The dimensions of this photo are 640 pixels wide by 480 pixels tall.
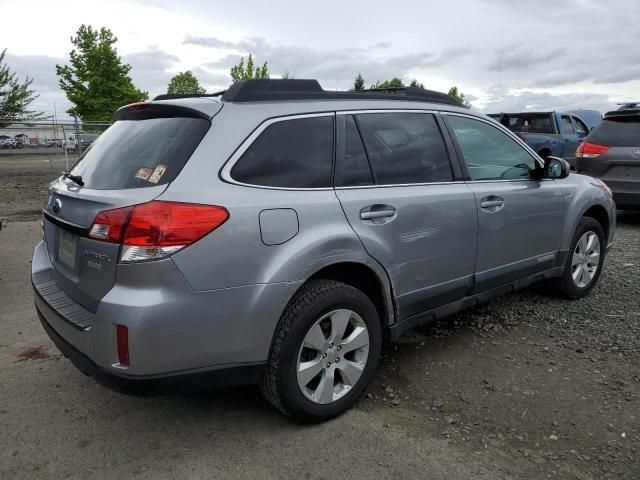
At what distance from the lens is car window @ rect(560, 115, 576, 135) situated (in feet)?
43.8

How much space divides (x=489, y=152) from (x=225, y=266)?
2383 millimetres

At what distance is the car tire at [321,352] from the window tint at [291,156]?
1.79 ft

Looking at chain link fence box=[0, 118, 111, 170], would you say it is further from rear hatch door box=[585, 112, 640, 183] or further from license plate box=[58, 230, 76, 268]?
license plate box=[58, 230, 76, 268]

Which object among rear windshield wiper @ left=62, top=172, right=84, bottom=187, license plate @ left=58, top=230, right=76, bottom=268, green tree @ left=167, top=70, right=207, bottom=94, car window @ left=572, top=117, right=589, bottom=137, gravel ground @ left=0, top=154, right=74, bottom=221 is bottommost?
gravel ground @ left=0, top=154, right=74, bottom=221

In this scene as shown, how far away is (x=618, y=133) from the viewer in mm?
7848

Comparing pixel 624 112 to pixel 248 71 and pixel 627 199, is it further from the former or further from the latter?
pixel 248 71

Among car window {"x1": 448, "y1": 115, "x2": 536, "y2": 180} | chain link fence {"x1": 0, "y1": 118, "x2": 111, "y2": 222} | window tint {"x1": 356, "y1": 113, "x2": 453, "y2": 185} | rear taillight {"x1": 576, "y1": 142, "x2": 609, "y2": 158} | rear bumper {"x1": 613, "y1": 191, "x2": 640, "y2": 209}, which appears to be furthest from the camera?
chain link fence {"x1": 0, "y1": 118, "x2": 111, "y2": 222}

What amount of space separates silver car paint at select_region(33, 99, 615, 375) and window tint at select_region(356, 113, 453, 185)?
0.18 metres

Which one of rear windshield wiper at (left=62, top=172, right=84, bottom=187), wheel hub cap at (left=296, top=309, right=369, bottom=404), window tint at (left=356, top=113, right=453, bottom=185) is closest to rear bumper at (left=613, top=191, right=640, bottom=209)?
window tint at (left=356, top=113, right=453, bottom=185)

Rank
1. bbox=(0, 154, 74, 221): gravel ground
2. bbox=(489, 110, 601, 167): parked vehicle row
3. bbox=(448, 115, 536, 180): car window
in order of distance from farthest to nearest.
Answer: bbox=(489, 110, 601, 167): parked vehicle row
bbox=(0, 154, 74, 221): gravel ground
bbox=(448, 115, 536, 180): car window

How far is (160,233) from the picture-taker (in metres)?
2.29

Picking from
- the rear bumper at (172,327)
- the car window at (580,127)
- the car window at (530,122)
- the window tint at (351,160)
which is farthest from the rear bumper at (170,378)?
the car window at (580,127)

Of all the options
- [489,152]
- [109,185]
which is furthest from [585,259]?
[109,185]

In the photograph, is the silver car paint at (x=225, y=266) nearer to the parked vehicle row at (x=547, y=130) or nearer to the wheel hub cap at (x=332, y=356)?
the wheel hub cap at (x=332, y=356)
